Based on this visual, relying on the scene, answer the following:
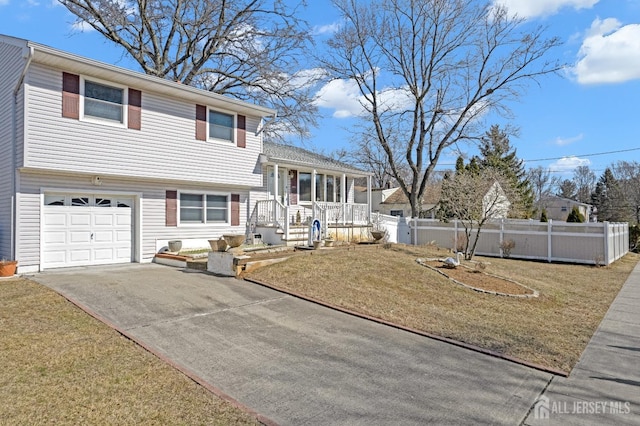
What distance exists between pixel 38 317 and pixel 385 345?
18.7 feet

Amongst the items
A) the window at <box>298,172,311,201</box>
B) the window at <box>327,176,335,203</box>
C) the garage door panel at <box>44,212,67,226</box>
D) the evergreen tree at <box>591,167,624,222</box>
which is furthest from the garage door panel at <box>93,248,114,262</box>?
the evergreen tree at <box>591,167,624,222</box>

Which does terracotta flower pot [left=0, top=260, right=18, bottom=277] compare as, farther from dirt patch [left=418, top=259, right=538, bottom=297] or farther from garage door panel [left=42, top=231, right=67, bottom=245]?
dirt patch [left=418, top=259, right=538, bottom=297]

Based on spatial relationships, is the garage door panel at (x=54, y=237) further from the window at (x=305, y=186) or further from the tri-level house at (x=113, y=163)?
the window at (x=305, y=186)

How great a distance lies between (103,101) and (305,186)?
9.41 metres

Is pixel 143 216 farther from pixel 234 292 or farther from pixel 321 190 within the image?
pixel 321 190

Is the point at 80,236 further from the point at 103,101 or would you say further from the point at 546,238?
the point at 546,238

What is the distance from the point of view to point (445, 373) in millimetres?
4797

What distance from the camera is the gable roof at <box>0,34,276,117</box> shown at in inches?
374

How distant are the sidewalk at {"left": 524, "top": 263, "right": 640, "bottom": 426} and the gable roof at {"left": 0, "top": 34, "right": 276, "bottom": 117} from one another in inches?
475

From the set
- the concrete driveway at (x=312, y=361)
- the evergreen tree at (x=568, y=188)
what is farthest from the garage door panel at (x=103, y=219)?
the evergreen tree at (x=568, y=188)

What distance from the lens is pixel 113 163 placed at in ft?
36.5

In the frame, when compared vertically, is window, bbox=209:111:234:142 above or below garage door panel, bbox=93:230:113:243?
above

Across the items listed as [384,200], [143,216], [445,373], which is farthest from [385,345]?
[384,200]

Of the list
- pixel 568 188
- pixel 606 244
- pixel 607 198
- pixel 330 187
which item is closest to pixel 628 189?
pixel 607 198
